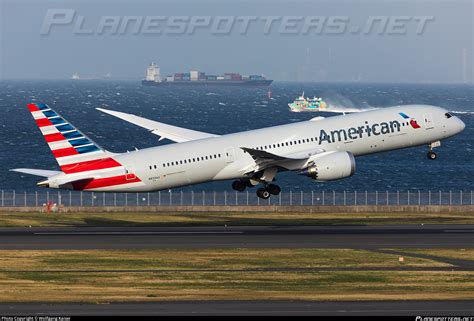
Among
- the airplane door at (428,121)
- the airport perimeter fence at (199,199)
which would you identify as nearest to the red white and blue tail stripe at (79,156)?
the airplane door at (428,121)

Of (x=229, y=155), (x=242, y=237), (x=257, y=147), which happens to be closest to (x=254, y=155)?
(x=257, y=147)

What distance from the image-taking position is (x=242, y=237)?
68.8 m

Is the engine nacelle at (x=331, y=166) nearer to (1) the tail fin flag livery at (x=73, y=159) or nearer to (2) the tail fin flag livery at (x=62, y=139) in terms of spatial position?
(1) the tail fin flag livery at (x=73, y=159)

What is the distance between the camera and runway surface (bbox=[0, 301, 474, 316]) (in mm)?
41500

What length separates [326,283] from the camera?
50.2 meters

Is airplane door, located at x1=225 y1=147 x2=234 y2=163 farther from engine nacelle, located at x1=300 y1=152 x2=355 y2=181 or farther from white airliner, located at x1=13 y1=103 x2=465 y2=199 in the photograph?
engine nacelle, located at x1=300 y1=152 x2=355 y2=181

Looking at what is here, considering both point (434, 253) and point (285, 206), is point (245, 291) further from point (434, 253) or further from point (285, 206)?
point (285, 206)

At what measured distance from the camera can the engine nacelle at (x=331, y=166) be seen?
2931 inches

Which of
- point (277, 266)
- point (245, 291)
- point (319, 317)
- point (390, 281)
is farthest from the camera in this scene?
point (277, 266)

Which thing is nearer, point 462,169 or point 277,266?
point 277,266

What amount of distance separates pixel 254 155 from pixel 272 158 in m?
1.43

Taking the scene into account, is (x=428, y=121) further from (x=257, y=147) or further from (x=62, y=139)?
Result: (x=62, y=139)

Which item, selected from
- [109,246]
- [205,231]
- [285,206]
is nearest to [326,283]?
[109,246]

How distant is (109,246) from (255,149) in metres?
15.1
